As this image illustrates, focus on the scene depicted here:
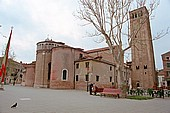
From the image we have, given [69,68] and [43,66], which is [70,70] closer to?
[69,68]

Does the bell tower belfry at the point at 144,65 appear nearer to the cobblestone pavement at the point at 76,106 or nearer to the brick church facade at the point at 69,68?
the brick church facade at the point at 69,68

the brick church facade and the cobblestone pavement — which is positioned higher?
the brick church facade

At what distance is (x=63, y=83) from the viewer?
35.2 m

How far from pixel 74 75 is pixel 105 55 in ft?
42.2

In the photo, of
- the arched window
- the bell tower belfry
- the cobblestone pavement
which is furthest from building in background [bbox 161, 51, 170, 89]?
the cobblestone pavement

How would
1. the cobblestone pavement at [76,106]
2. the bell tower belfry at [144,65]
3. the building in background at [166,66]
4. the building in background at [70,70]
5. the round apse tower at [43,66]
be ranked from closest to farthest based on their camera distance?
the cobblestone pavement at [76,106] < the building in background at [70,70] < the round apse tower at [43,66] < the bell tower belfry at [144,65] < the building in background at [166,66]

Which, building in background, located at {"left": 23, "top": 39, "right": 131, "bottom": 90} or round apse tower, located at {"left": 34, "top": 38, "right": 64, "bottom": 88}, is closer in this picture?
building in background, located at {"left": 23, "top": 39, "right": 131, "bottom": 90}

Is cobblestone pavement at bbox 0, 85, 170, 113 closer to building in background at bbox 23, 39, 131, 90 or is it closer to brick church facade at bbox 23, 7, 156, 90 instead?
brick church facade at bbox 23, 7, 156, 90

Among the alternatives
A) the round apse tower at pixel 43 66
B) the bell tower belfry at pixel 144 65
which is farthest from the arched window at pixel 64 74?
the bell tower belfry at pixel 144 65

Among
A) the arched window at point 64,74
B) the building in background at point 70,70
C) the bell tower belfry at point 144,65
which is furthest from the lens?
the bell tower belfry at point 144,65

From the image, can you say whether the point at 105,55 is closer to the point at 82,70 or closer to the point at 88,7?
the point at 82,70

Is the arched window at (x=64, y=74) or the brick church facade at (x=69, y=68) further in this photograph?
the arched window at (x=64, y=74)

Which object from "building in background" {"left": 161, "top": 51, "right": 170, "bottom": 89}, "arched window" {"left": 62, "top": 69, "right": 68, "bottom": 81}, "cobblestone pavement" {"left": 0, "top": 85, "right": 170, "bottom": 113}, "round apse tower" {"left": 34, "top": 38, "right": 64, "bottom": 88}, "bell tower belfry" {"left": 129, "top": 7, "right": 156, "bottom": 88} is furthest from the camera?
"building in background" {"left": 161, "top": 51, "right": 170, "bottom": 89}

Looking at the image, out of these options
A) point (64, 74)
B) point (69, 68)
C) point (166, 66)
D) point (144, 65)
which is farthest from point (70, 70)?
point (166, 66)
